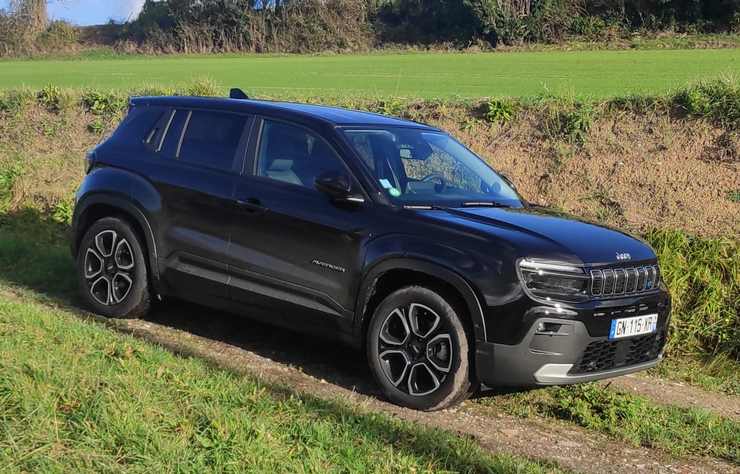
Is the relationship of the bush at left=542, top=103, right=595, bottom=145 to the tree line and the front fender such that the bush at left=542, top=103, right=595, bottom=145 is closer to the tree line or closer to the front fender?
the front fender

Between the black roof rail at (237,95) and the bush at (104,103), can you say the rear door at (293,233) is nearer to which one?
the black roof rail at (237,95)

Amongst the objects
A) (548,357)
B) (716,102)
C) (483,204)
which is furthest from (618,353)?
(716,102)

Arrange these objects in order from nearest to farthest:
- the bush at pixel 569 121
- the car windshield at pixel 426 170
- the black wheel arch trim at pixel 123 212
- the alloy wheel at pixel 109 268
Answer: the car windshield at pixel 426 170 < the black wheel arch trim at pixel 123 212 < the alloy wheel at pixel 109 268 < the bush at pixel 569 121

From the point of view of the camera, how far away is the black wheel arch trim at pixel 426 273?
5270 mm

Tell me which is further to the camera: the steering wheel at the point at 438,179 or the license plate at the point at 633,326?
the steering wheel at the point at 438,179

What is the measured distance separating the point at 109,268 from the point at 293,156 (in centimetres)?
201

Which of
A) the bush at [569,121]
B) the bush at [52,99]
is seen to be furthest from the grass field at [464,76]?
the bush at [52,99]

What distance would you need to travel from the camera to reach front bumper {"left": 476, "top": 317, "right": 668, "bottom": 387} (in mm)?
5164

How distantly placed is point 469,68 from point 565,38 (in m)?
14.5

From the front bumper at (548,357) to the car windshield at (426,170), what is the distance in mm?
1233

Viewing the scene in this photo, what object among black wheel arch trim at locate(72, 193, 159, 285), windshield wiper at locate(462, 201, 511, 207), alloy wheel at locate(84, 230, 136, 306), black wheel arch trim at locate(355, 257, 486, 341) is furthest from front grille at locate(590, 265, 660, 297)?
alloy wheel at locate(84, 230, 136, 306)

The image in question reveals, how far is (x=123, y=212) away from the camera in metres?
7.43

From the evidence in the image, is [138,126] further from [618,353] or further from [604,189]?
[604,189]

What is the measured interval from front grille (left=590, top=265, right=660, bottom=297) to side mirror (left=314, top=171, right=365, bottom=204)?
61.8 inches
